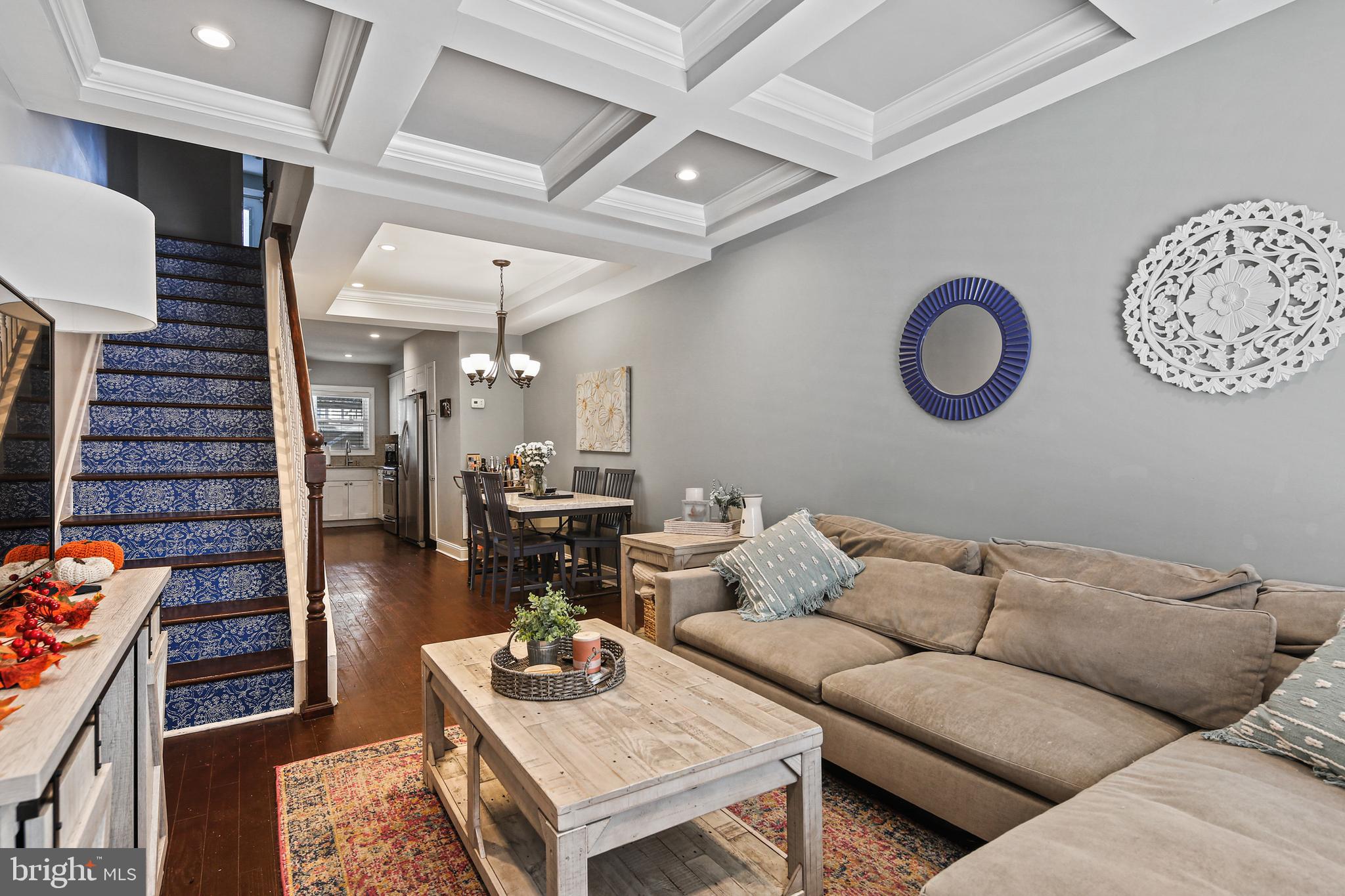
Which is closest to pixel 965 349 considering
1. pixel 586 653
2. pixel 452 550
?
pixel 586 653

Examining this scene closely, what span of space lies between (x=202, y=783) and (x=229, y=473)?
176 cm

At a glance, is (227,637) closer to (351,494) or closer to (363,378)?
(351,494)

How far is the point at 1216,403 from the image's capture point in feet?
7.52

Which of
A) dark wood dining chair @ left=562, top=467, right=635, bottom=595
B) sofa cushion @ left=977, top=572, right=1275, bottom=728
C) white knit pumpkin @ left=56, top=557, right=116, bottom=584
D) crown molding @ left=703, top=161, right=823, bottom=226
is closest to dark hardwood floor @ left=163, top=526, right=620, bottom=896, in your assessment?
dark wood dining chair @ left=562, top=467, right=635, bottom=595

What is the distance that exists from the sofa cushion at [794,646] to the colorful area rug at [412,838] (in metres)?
0.42

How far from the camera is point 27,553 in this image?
1.57 m

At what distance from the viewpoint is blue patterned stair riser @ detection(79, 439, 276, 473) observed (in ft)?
11.7

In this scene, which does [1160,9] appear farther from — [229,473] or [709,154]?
[229,473]

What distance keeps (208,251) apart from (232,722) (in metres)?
Result: 3.91

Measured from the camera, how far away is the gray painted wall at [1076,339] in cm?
212

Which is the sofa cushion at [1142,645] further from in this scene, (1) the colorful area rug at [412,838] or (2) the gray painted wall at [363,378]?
(2) the gray painted wall at [363,378]

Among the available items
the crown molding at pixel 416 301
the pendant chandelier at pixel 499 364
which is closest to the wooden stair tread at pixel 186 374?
the pendant chandelier at pixel 499 364
